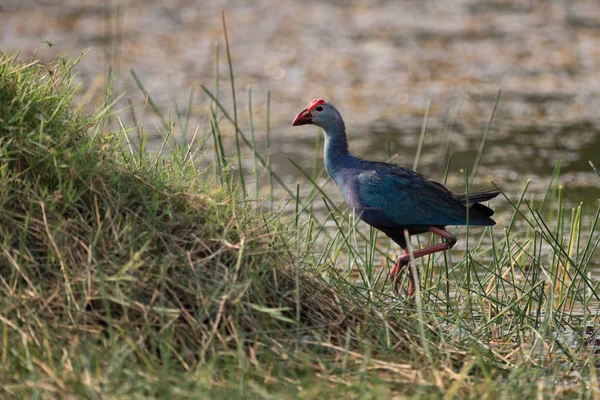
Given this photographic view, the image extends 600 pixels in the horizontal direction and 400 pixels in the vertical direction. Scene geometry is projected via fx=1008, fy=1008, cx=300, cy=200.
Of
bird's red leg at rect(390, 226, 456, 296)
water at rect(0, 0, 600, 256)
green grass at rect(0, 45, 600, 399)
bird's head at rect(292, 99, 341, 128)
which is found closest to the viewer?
green grass at rect(0, 45, 600, 399)

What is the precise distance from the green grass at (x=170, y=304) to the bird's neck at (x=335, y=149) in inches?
33.1

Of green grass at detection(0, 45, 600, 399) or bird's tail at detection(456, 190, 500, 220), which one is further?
bird's tail at detection(456, 190, 500, 220)

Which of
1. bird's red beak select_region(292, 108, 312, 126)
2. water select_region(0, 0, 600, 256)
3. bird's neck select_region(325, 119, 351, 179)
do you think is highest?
bird's red beak select_region(292, 108, 312, 126)

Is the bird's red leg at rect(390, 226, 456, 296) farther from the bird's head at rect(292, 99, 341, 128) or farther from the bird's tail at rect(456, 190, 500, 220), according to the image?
the bird's head at rect(292, 99, 341, 128)

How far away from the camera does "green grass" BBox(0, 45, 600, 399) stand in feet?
10.2

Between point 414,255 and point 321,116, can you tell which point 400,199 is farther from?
point 321,116

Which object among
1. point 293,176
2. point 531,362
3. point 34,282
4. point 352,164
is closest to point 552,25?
point 293,176

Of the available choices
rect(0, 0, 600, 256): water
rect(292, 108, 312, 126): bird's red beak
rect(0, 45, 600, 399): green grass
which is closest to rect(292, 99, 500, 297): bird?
rect(292, 108, 312, 126): bird's red beak

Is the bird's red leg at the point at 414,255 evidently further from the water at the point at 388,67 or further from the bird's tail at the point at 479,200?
the water at the point at 388,67

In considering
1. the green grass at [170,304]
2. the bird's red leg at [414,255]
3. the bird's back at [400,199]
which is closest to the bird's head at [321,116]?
the bird's back at [400,199]

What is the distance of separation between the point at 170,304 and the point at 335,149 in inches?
64.3

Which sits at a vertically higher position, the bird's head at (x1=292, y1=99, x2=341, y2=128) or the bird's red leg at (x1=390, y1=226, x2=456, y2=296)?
the bird's head at (x1=292, y1=99, x2=341, y2=128)

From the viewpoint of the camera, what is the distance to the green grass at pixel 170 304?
10.2 feet

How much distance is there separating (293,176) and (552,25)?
614 cm
